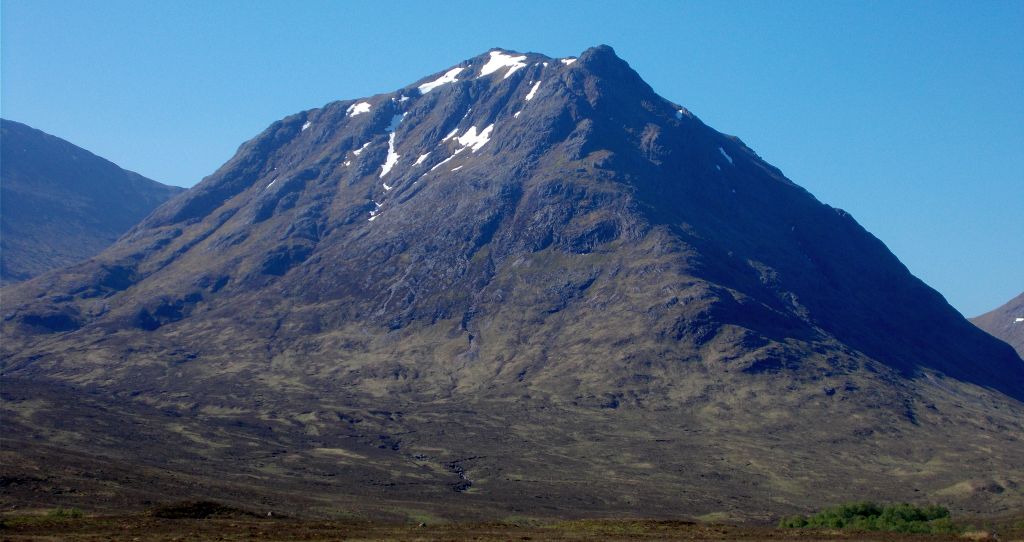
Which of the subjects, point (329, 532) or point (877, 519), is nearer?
point (329, 532)

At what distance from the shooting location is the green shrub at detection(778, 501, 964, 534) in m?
81.9

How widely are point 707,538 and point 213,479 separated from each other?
298ft

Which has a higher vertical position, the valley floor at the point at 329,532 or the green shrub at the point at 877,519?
the green shrub at the point at 877,519

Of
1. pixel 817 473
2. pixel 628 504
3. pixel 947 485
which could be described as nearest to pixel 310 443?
pixel 628 504

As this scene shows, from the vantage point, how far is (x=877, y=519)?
283ft

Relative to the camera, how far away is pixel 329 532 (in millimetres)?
61844

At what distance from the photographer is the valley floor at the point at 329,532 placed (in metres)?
57.0

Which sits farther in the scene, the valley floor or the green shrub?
the green shrub

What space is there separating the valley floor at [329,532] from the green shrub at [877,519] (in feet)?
39.3

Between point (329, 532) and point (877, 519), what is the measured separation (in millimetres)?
48262

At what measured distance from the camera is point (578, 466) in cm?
17775

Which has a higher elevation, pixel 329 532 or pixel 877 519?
pixel 877 519

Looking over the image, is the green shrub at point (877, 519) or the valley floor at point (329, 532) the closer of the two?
the valley floor at point (329, 532)

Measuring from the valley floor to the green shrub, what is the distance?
472 inches
